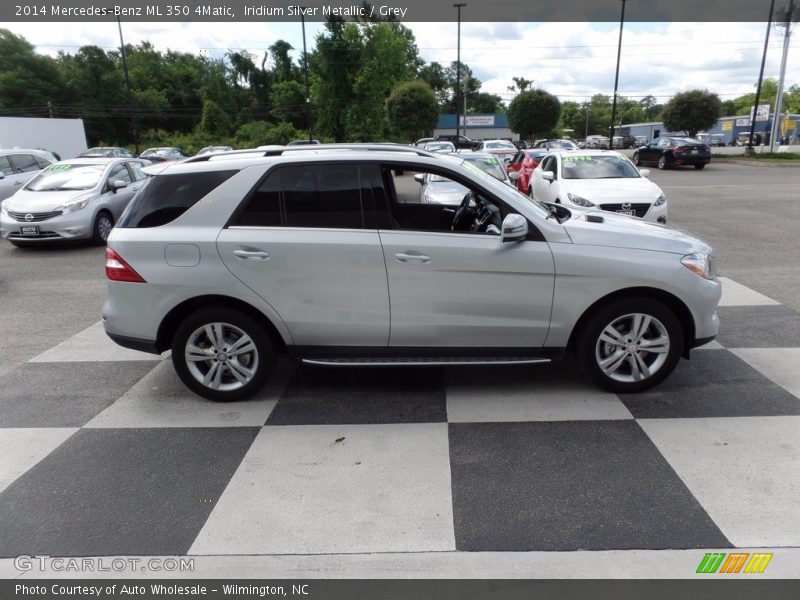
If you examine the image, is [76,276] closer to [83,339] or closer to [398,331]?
[83,339]

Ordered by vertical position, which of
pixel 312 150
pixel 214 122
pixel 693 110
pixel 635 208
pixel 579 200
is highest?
pixel 214 122

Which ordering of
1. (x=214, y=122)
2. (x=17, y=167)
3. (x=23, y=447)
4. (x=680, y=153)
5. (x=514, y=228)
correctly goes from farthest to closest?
1. (x=214, y=122)
2. (x=680, y=153)
3. (x=17, y=167)
4. (x=514, y=228)
5. (x=23, y=447)

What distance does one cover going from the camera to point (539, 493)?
3.27m

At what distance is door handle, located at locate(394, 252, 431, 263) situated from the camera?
416 cm

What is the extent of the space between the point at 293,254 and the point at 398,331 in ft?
3.05

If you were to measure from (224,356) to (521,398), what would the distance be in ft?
7.36

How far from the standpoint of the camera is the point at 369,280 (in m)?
4.20

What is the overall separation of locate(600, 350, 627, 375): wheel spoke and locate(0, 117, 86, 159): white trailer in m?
33.0

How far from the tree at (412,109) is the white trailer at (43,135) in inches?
818

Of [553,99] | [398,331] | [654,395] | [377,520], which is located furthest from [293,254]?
[553,99]

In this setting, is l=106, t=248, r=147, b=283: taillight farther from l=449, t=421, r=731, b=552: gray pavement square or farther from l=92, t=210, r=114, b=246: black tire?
l=92, t=210, r=114, b=246: black tire

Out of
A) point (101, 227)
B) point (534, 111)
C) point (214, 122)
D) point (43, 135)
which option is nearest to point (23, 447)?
point (101, 227)

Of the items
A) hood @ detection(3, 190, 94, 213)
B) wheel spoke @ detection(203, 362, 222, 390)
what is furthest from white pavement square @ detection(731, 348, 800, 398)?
hood @ detection(3, 190, 94, 213)

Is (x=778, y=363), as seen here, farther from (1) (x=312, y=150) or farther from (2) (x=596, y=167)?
(2) (x=596, y=167)
